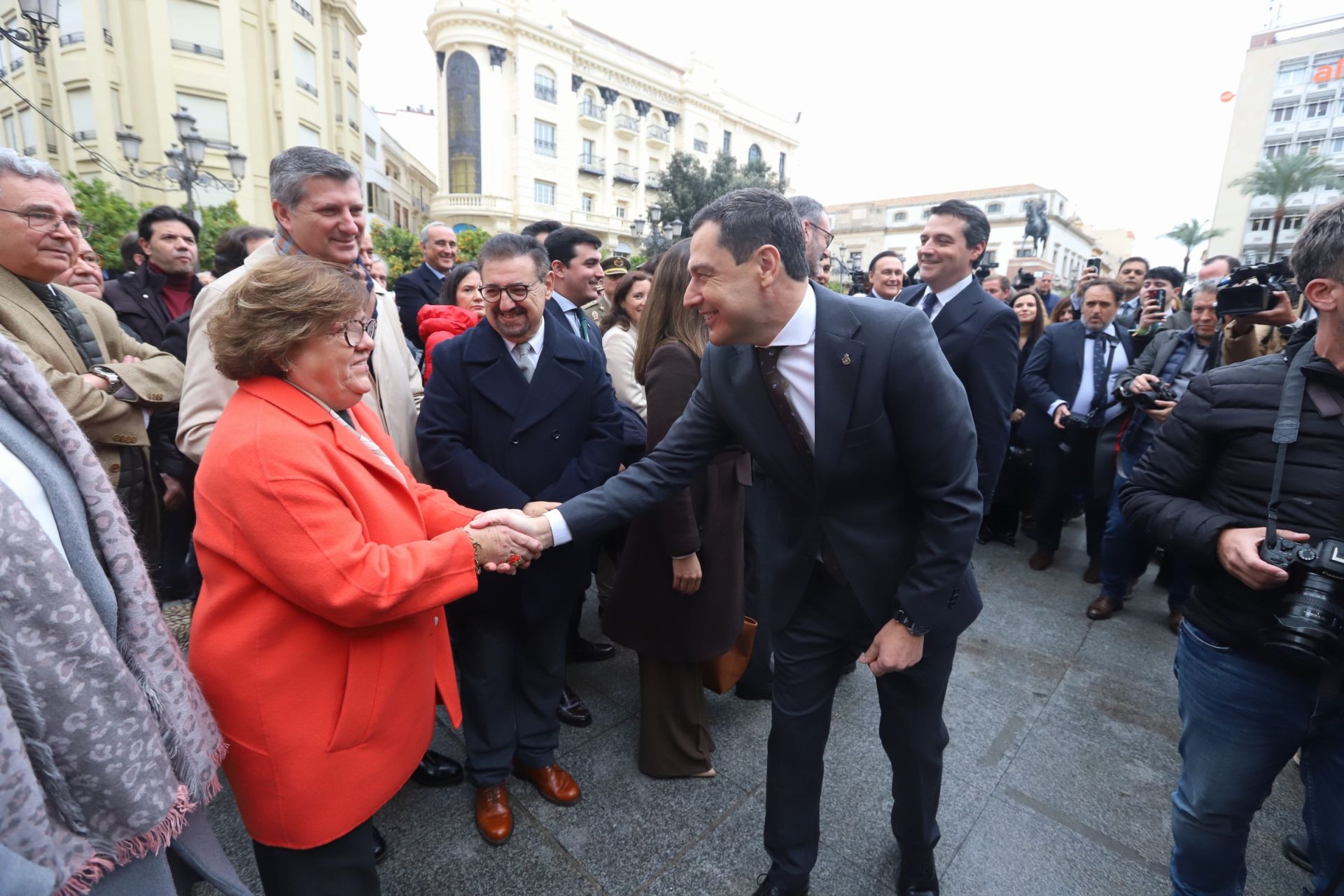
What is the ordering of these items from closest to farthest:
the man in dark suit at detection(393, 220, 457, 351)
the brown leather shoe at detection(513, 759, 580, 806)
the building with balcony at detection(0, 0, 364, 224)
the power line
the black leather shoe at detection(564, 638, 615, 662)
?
1. the brown leather shoe at detection(513, 759, 580, 806)
2. the black leather shoe at detection(564, 638, 615, 662)
3. the man in dark suit at detection(393, 220, 457, 351)
4. the power line
5. the building with balcony at detection(0, 0, 364, 224)

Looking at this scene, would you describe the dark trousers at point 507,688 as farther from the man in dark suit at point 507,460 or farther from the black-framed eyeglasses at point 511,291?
the black-framed eyeglasses at point 511,291

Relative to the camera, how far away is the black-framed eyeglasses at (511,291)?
2387mm

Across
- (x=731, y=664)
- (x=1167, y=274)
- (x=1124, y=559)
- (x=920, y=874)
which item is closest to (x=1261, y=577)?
(x=920, y=874)

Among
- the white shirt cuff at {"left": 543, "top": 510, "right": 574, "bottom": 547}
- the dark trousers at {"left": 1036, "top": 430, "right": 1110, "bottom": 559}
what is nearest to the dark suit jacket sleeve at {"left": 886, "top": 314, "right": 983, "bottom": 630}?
the white shirt cuff at {"left": 543, "top": 510, "right": 574, "bottom": 547}

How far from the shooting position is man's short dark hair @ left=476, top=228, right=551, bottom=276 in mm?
2408

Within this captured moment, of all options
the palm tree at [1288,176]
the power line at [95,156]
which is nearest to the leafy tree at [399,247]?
the power line at [95,156]

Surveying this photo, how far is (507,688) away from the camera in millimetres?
2518

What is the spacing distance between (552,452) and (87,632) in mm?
1575

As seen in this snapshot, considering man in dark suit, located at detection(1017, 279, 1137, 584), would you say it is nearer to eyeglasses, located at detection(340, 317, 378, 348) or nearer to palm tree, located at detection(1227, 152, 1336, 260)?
eyeglasses, located at detection(340, 317, 378, 348)

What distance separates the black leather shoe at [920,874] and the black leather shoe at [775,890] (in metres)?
0.35

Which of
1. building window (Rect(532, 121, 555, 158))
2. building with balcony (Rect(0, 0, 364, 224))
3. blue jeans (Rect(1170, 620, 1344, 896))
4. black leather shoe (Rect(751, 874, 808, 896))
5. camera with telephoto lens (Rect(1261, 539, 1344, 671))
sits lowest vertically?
black leather shoe (Rect(751, 874, 808, 896))

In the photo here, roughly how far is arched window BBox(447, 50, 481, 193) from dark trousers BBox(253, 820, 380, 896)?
43597 mm

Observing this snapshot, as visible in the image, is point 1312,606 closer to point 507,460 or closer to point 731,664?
point 731,664

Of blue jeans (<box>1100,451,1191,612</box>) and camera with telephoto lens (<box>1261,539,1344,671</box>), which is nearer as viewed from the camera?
camera with telephoto lens (<box>1261,539,1344,671</box>)
